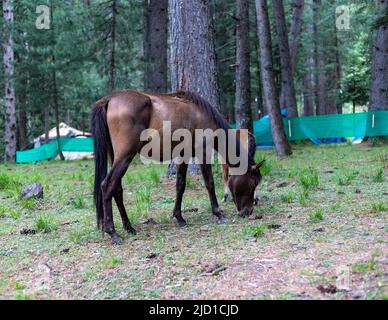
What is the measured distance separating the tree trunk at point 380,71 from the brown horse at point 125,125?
11.9m

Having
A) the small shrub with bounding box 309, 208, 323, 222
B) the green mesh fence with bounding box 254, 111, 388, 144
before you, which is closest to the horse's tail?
the small shrub with bounding box 309, 208, 323, 222

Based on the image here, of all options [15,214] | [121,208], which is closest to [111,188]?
[121,208]

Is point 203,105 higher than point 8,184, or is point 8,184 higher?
point 203,105

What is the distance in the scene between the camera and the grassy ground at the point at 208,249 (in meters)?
3.71

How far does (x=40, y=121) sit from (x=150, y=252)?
24083 millimetres

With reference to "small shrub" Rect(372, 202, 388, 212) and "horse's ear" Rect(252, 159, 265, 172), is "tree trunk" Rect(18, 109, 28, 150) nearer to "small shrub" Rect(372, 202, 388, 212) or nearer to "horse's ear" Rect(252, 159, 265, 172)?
"horse's ear" Rect(252, 159, 265, 172)

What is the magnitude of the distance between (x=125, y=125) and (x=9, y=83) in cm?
1500

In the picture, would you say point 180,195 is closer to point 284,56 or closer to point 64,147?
point 284,56

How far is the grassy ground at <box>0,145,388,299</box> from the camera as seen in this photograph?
3.71 metres

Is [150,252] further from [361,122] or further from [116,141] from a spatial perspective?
[361,122]

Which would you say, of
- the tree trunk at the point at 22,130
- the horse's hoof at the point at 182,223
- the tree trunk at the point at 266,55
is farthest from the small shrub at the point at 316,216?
the tree trunk at the point at 22,130

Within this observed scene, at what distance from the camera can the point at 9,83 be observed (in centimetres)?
1855
